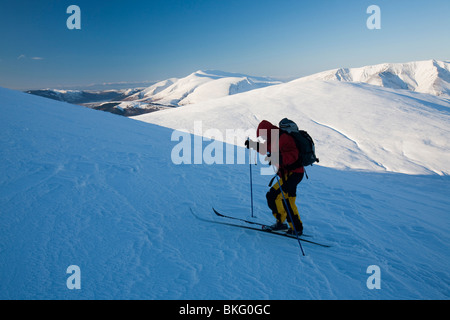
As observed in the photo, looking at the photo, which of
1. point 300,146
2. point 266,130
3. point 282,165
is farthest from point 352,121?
point 266,130

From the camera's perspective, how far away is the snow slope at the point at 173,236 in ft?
10.1

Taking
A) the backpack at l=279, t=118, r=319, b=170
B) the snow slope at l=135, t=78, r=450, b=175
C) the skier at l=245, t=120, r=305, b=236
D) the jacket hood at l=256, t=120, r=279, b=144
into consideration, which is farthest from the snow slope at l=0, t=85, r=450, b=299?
the snow slope at l=135, t=78, r=450, b=175

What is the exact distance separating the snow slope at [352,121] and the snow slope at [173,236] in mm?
9388

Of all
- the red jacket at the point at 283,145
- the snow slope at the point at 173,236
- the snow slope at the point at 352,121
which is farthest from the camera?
the snow slope at the point at 352,121

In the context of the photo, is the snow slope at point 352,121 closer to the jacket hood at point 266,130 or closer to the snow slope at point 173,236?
the snow slope at point 173,236

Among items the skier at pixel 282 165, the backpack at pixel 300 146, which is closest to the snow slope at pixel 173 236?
the skier at pixel 282 165

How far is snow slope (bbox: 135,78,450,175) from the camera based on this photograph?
54.0 ft

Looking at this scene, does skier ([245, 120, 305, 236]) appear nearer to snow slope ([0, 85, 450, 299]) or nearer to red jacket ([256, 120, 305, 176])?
red jacket ([256, 120, 305, 176])

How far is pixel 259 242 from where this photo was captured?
14.1 feet

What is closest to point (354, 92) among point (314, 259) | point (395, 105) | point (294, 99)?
point (395, 105)

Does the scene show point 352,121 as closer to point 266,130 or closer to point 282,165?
point 282,165

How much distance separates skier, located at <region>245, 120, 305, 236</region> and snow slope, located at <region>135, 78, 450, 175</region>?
39.6ft

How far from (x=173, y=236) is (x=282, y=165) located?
2382 millimetres

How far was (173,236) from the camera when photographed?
4.14 meters
